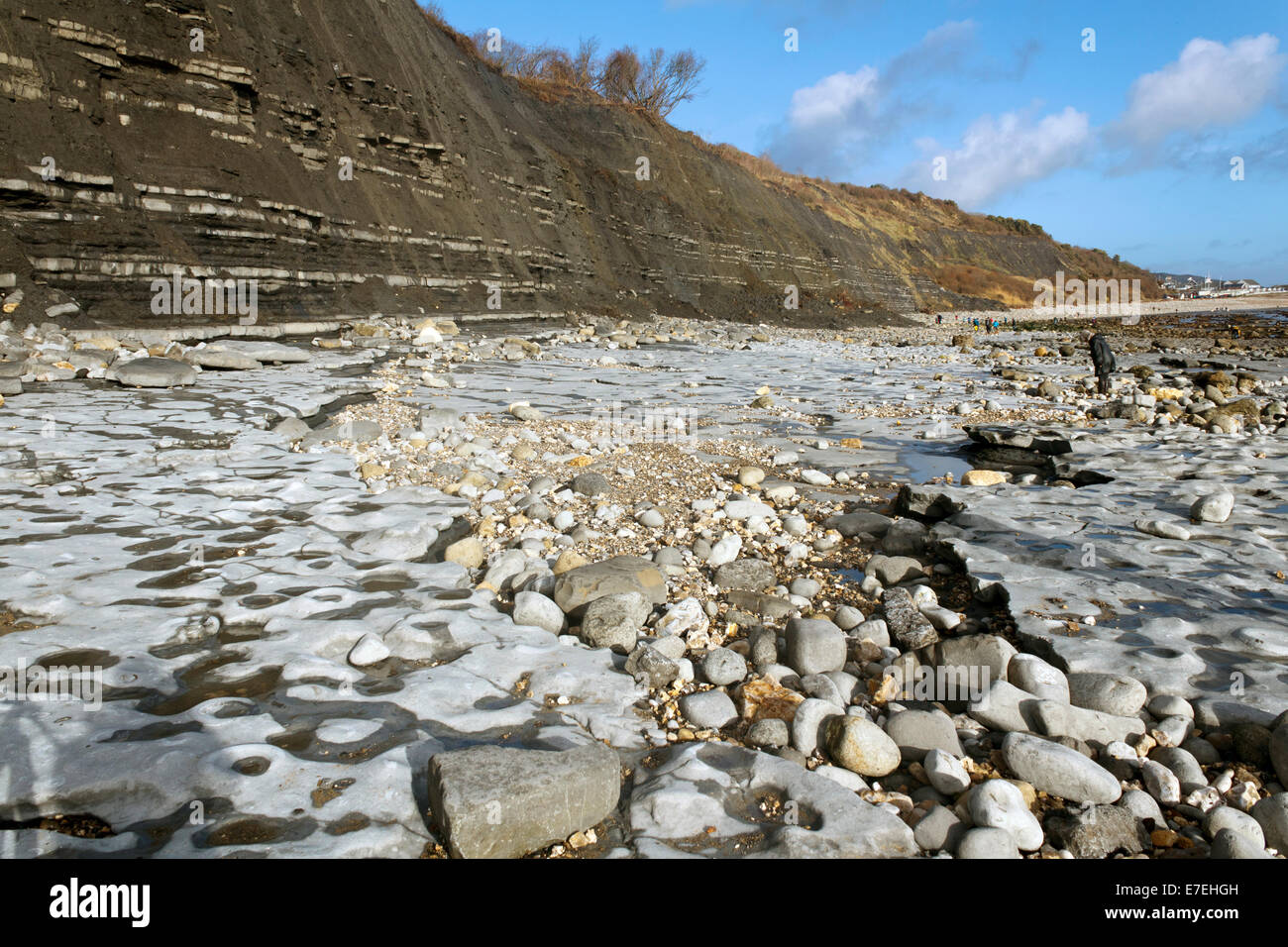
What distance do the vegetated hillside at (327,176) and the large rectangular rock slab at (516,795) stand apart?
11.5 m

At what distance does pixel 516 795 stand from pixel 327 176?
56.0 ft

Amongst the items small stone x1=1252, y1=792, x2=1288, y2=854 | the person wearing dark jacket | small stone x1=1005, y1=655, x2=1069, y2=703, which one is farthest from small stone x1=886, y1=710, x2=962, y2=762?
the person wearing dark jacket

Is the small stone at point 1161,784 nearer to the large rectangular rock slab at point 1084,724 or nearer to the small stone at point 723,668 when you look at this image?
the large rectangular rock slab at point 1084,724

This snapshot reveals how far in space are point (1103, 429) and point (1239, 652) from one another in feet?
20.5

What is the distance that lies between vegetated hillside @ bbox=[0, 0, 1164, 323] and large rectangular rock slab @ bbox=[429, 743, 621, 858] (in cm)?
1149

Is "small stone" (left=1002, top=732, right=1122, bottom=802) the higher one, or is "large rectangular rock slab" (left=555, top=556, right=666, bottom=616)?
"large rectangular rock slab" (left=555, top=556, right=666, bottom=616)

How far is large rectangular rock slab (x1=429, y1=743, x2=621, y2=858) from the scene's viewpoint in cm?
186

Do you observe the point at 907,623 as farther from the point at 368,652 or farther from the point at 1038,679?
the point at 368,652

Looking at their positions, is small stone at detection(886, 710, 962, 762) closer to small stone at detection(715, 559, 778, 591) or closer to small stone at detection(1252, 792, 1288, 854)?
small stone at detection(1252, 792, 1288, 854)

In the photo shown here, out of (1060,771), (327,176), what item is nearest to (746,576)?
(1060,771)

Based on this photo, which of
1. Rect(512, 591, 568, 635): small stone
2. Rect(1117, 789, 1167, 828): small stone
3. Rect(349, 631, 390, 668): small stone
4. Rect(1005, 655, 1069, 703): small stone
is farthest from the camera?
Rect(512, 591, 568, 635): small stone

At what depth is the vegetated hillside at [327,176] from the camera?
10.6 meters

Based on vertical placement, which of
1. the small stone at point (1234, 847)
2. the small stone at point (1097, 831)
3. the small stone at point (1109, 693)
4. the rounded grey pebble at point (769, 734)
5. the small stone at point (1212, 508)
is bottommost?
the small stone at point (1097, 831)

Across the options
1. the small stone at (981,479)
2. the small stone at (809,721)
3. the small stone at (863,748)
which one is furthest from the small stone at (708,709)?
the small stone at (981,479)
